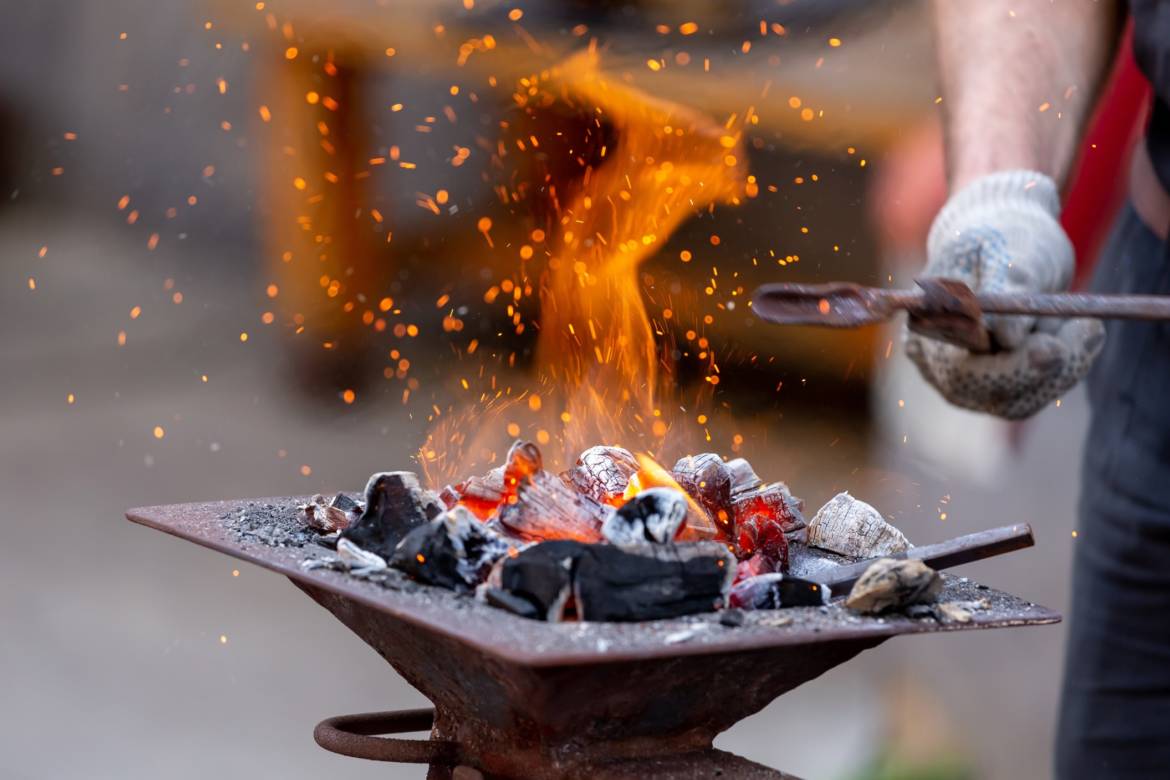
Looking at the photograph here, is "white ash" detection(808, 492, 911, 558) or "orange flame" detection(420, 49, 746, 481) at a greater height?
"orange flame" detection(420, 49, 746, 481)

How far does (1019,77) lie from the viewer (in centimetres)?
163

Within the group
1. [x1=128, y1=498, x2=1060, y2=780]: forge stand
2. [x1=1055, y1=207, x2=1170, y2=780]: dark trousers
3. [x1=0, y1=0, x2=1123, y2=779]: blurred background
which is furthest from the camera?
[x1=0, y1=0, x2=1123, y2=779]: blurred background

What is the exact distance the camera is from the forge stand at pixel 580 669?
1120mm

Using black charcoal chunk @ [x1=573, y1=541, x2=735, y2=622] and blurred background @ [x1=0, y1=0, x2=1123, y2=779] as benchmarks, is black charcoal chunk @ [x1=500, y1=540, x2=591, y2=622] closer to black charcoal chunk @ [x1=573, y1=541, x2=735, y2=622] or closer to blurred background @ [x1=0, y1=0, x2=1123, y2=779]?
black charcoal chunk @ [x1=573, y1=541, x2=735, y2=622]

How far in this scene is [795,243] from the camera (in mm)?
4234

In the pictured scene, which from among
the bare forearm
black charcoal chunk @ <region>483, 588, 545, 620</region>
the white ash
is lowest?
black charcoal chunk @ <region>483, 588, 545, 620</region>

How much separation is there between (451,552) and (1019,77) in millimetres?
922

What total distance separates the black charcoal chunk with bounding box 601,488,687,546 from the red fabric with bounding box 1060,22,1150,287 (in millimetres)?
1563

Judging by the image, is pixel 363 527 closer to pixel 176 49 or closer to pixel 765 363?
pixel 765 363

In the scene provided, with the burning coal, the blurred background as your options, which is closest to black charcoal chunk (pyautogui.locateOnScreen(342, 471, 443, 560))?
the burning coal

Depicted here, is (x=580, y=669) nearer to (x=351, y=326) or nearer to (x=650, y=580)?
(x=650, y=580)

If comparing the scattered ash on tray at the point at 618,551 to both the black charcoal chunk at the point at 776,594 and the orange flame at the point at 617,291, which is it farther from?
the orange flame at the point at 617,291

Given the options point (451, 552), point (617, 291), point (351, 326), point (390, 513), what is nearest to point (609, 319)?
point (617, 291)

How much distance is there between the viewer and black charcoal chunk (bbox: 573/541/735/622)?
46.9 inches
